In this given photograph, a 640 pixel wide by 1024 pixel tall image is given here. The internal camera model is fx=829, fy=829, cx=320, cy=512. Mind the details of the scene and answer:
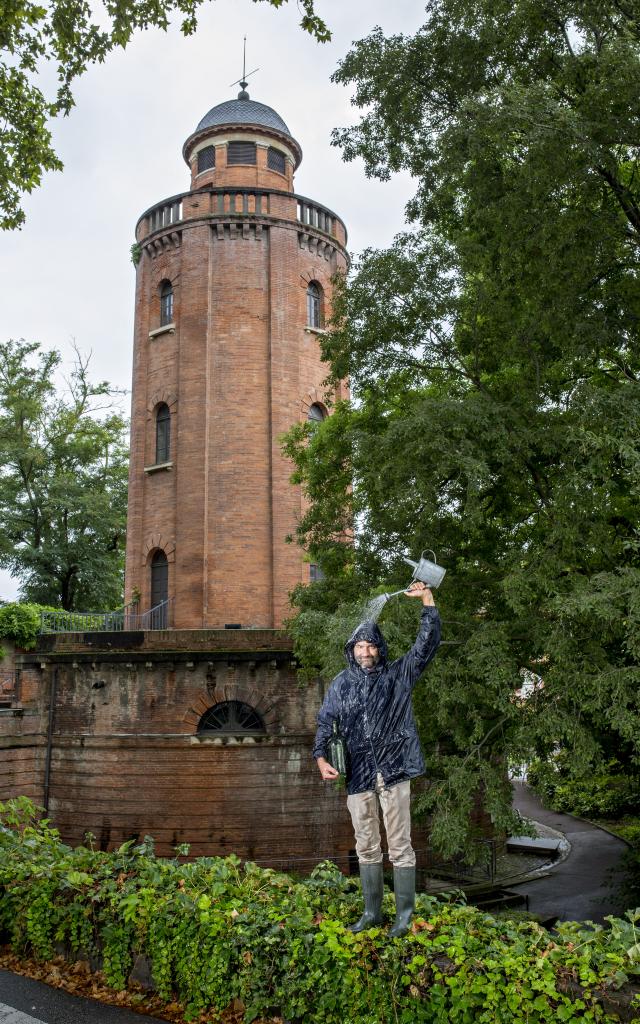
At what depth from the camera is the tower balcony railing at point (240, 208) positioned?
24.2 meters

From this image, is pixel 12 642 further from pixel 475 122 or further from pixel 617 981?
pixel 617 981

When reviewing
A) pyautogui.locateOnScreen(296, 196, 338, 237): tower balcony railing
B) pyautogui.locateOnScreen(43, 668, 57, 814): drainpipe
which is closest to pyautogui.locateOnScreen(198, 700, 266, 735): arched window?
pyautogui.locateOnScreen(43, 668, 57, 814): drainpipe

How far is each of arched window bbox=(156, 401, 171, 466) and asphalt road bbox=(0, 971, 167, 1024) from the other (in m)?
17.9

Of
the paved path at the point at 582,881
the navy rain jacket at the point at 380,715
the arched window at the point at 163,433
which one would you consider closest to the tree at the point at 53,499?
the arched window at the point at 163,433

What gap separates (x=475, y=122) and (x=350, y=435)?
449cm

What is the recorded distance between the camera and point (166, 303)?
2503 centimetres

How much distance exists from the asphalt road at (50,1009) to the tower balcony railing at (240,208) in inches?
830

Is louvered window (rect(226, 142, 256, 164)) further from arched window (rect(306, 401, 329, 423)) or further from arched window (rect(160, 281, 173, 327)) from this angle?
arched window (rect(306, 401, 329, 423))

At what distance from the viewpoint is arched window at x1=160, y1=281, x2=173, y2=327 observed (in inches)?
977

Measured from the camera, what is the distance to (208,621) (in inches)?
867

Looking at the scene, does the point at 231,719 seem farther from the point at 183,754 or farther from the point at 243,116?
the point at 243,116

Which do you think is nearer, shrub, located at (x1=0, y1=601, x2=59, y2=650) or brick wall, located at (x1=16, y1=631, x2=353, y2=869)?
brick wall, located at (x1=16, y1=631, x2=353, y2=869)

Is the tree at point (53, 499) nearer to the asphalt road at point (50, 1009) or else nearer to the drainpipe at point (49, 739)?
the drainpipe at point (49, 739)

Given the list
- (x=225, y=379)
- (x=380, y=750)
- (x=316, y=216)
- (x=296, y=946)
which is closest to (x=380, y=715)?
(x=380, y=750)
